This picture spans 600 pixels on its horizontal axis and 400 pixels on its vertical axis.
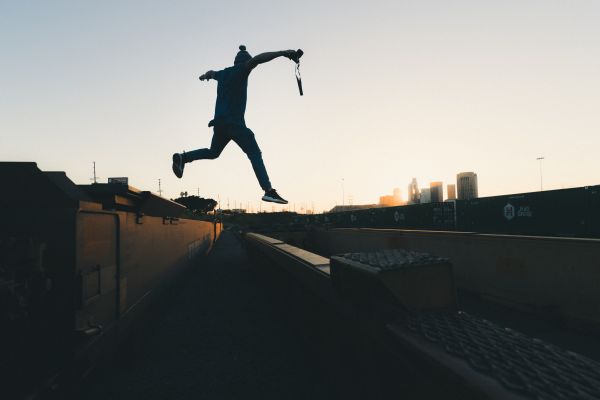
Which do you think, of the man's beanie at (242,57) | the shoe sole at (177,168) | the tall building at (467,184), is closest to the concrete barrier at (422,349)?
the shoe sole at (177,168)

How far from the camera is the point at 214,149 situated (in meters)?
4.19

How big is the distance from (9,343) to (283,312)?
406cm

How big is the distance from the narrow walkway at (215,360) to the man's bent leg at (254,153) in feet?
6.36

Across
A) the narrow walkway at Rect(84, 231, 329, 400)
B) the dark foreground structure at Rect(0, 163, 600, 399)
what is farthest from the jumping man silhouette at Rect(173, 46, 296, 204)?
the narrow walkway at Rect(84, 231, 329, 400)

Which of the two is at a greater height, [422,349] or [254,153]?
[254,153]

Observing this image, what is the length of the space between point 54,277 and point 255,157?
7.00ft

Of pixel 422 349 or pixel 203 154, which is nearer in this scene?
pixel 422 349

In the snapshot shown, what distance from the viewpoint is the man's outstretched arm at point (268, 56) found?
11.1ft

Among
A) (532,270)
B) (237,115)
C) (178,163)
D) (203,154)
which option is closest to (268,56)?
(237,115)

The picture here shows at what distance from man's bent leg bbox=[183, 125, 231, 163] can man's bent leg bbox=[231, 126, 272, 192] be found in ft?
0.40

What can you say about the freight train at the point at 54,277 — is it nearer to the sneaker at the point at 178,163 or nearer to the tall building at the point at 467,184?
the sneaker at the point at 178,163

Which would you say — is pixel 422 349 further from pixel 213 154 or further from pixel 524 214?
pixel 524 214

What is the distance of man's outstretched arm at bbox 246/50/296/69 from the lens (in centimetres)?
339

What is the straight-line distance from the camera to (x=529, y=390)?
3.59ft
